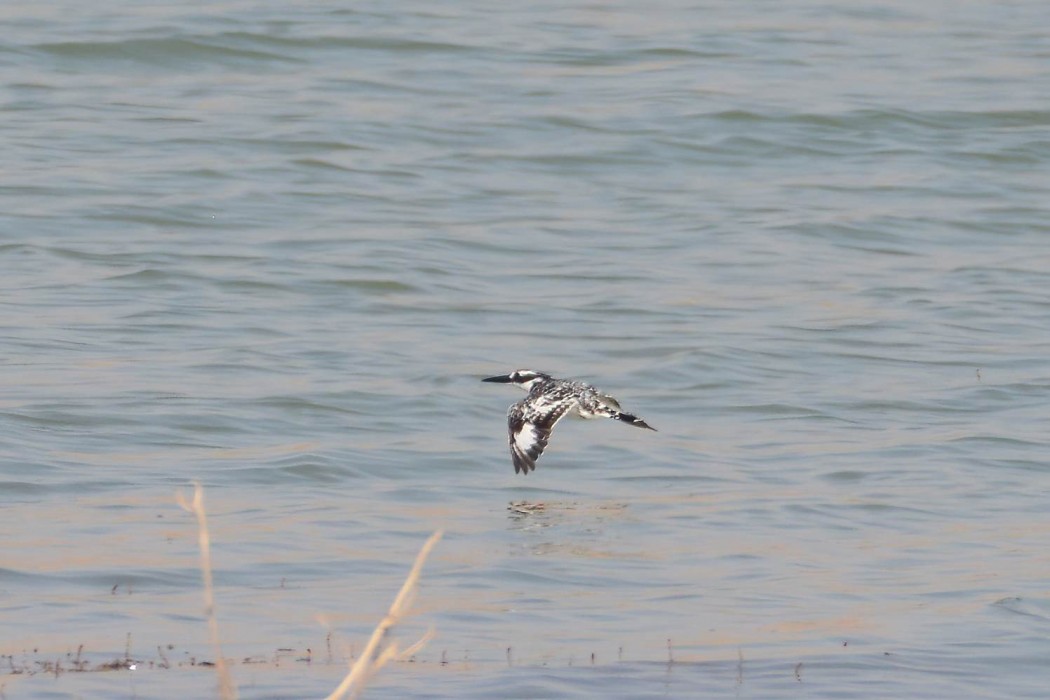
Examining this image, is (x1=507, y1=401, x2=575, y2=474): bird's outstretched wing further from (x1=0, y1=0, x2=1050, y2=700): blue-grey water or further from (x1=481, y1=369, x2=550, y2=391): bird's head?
(x1=481, y1=369, x2=550, y2=391): bird's head

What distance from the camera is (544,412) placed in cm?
988

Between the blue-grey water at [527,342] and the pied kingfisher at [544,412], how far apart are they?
193 millimetres

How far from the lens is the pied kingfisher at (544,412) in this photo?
31.3 ft

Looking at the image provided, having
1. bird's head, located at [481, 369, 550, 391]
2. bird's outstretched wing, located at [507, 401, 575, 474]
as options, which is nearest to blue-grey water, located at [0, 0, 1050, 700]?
bird's outstretched wing, located at [507, 401, 575, 474]

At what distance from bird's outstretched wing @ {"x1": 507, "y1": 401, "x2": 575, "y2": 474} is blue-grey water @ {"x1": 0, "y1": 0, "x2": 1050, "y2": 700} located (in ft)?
0.51

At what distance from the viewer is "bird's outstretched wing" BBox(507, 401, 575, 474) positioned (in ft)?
31.0

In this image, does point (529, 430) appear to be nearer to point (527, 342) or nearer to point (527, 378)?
point (527, 378)

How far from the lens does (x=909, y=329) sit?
13594 mm

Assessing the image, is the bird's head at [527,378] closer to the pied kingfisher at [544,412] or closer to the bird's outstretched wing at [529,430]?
the pied kingfisher at [544,412]

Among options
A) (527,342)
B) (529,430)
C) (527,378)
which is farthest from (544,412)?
(527,342)

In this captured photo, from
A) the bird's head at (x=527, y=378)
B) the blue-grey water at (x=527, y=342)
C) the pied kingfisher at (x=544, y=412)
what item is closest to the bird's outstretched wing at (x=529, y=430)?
the pied kingfisher at (x=544, y=412)

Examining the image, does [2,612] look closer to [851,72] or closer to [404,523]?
[404,523]

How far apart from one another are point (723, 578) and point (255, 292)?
683cm

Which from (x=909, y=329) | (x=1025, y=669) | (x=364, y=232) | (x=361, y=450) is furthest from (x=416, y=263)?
(x=1025, y=669)
